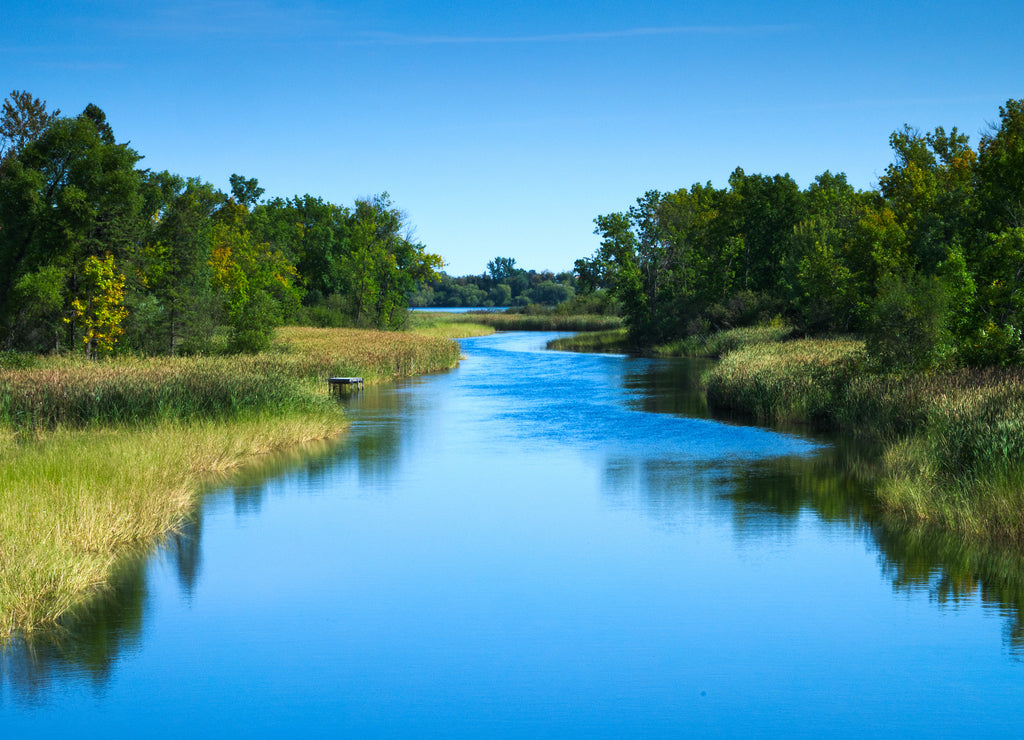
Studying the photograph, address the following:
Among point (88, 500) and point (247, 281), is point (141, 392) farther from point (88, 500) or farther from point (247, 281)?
Result: point (247, 281)

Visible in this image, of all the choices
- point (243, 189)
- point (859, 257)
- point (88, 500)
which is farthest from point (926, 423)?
point (243, 189)

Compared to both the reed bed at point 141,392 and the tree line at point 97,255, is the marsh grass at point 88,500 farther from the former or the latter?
the tree line at point 97,255

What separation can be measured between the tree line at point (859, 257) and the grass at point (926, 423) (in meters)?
1.79

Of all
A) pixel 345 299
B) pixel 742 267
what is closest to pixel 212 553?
pixel 742 267

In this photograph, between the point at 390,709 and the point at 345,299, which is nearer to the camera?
the point at 390,709

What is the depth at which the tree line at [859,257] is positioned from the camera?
24641 mm

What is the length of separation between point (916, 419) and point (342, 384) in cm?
2703

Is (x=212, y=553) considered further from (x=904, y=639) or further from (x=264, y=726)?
(x=904, y=639)

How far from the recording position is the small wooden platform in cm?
3922

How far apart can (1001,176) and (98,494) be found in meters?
30.1

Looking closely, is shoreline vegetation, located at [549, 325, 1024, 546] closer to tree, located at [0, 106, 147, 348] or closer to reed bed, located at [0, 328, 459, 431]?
reed bed, located at [0, 328, 459, 431]

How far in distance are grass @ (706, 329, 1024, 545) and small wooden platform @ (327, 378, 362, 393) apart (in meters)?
15.9

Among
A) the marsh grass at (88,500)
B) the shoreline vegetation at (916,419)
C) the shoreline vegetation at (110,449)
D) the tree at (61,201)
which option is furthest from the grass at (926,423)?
the tree at (61,201)

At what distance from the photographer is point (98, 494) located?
14.3m
